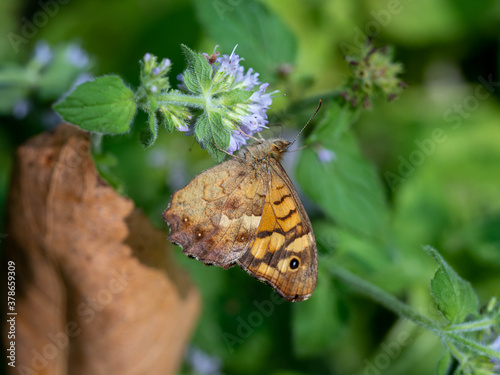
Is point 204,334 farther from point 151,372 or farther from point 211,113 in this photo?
point 211,113

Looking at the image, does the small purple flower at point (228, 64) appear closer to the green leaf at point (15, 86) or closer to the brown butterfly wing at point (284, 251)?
the brown butterfly wing at point (284, 251)

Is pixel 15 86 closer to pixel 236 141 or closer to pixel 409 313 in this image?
pixel 236 141

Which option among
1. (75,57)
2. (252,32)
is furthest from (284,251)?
(75,57)

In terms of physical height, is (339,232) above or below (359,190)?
below

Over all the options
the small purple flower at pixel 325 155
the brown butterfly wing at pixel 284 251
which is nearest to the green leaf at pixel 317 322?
the small purple flower at pixel 325 155

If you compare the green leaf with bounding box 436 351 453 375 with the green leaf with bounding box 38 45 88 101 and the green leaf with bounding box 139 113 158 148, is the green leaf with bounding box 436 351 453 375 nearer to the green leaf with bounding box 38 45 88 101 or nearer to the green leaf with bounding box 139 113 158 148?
the green leaf with bounding box 139 113 158 148

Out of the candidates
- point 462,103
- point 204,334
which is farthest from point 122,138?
point 462,103
